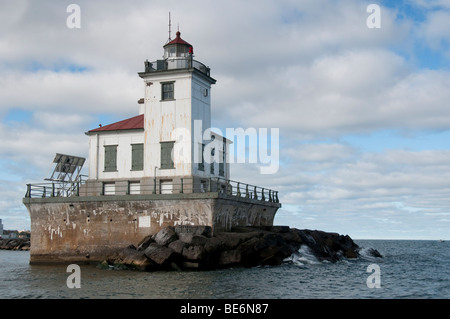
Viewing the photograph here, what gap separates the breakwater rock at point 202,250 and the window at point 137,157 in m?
5.06

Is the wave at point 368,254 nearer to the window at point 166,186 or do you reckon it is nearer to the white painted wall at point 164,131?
the white painted wall at point 164,131

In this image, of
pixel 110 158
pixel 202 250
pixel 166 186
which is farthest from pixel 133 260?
pixel 110 158

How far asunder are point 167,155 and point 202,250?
6.83m

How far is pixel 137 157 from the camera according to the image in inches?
1128

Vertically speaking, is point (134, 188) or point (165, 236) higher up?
point (134, 188)

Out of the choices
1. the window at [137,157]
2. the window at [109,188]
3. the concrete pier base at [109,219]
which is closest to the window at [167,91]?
the window at [137,157]

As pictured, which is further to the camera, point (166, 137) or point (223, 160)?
point (223, 160)

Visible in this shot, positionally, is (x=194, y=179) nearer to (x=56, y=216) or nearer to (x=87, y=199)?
(x=87, y=199)

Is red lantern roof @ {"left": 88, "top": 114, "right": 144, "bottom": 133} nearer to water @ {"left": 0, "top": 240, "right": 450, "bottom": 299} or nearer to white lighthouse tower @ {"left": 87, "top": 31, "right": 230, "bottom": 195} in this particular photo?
white lighthouse tower @ {"left": 87, "top": 31, "right": 230, "bottom": 195}

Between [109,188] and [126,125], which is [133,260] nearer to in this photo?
[109,188]

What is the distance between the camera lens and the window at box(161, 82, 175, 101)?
28.4 m
